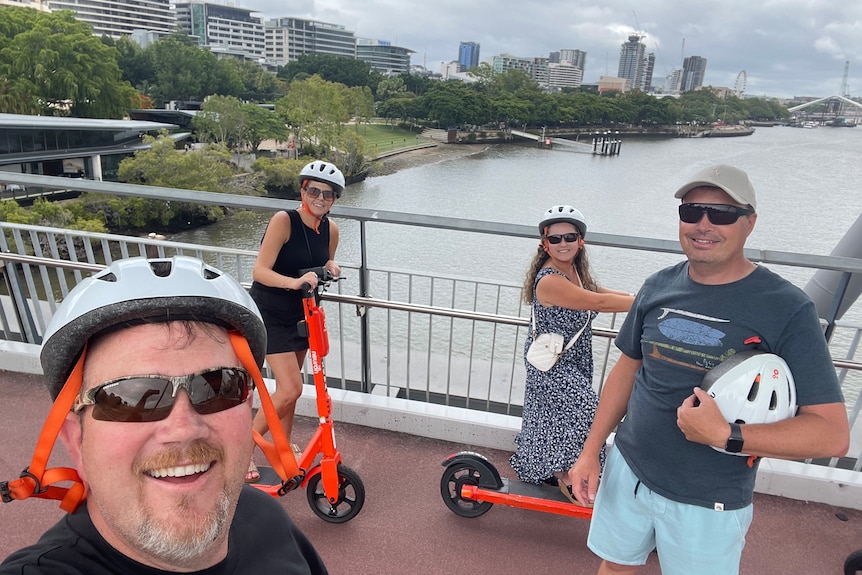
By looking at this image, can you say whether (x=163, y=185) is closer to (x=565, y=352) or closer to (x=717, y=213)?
(x=565, y=352)

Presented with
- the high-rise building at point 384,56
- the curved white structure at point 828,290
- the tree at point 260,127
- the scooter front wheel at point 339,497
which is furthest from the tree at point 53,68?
the high-rise building at point 384,56

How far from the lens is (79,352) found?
35.5 inches

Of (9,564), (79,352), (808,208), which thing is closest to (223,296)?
(79,352)

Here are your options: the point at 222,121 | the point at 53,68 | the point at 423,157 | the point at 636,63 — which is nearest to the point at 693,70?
the point at 636,63

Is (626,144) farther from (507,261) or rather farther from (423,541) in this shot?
(423,541)

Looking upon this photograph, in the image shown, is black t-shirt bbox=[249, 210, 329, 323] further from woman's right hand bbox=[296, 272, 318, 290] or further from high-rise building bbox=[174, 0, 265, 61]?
high-rise building bbox=[174, 0, 265, 61]

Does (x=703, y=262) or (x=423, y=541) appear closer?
(x=703, y=262)

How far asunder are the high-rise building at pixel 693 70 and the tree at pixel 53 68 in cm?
12739

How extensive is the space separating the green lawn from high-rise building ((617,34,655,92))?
111m

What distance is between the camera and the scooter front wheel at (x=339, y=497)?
2498mm

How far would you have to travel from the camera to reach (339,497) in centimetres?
252

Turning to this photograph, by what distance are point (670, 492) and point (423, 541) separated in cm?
125

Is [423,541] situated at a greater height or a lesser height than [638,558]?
lesser

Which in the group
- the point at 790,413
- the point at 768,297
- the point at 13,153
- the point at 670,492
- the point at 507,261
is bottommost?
the point at 507,261
